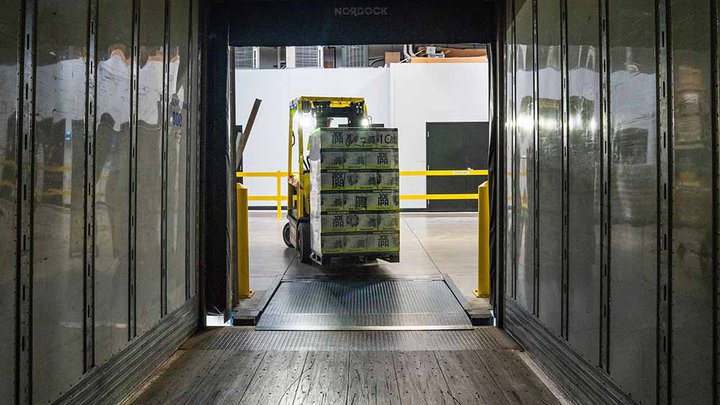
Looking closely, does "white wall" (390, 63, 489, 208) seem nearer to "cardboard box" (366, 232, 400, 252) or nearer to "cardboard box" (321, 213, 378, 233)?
"cardboard box" (366, 232, 400, 252)

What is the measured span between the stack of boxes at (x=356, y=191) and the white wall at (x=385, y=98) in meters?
8.70

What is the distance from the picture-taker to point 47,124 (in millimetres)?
2373

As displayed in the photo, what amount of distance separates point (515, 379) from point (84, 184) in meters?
3.08

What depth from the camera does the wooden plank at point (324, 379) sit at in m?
3.31

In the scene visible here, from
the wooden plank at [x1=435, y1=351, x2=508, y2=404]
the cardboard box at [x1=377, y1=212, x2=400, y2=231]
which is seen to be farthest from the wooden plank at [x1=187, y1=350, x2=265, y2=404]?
the cardboard box at [x1=377, y1=212, x2=400, y2=231]

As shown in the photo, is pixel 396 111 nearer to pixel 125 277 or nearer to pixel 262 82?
pixel 262 82

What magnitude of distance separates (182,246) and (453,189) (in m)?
12.4

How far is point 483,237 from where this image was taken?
19.2 ft

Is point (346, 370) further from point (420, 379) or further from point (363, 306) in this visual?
point (363, 306)

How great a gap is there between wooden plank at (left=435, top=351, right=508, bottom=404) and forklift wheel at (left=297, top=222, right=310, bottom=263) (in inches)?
169

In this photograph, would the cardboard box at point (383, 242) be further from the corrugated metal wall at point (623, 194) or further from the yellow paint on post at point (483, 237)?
the corrugated metal wall at point (623, 194)

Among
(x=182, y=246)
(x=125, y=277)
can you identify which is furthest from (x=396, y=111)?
(x=125, y=277)

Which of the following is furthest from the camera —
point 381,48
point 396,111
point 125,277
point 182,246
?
point 381,48

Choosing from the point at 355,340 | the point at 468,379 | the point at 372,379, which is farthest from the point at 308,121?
the point at 468,379
